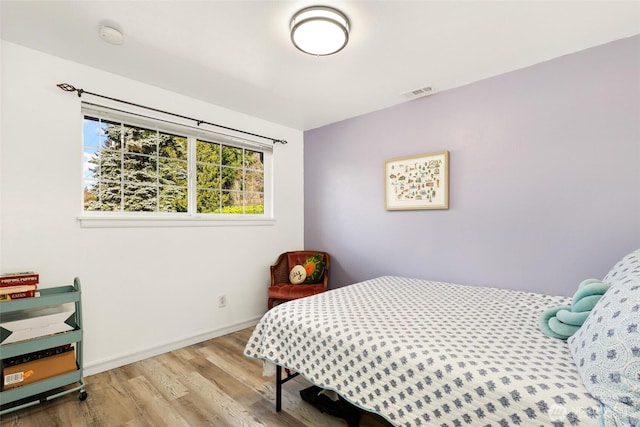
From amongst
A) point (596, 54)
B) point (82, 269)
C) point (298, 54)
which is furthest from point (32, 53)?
point (596, 54)

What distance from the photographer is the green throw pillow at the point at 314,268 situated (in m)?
3.23

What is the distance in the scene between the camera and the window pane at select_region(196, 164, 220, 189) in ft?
9.57

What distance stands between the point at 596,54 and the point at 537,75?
1.05ft

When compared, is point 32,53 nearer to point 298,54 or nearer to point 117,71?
point 117,71

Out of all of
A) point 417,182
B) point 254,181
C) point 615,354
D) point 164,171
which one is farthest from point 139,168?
point 615,354

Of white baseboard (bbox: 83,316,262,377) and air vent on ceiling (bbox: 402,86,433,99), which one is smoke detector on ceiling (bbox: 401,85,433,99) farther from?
white baseboard (bbox: 83,316,262,377)

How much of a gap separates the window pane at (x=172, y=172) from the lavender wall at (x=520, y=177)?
5.75 ft

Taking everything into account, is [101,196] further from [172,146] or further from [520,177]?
[520,177]

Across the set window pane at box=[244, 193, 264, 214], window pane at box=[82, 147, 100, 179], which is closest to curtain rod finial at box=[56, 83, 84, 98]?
window pane at box=[82, 147, 100, 179]

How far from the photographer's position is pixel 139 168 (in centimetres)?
254

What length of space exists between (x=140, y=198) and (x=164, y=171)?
1.01 feet

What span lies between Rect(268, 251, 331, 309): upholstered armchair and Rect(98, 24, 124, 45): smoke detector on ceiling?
7.46 feet

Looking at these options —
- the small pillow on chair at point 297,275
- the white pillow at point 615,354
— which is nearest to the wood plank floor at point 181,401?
the small pillow on chair at point 297,275

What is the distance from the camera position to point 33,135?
77.4 inches
